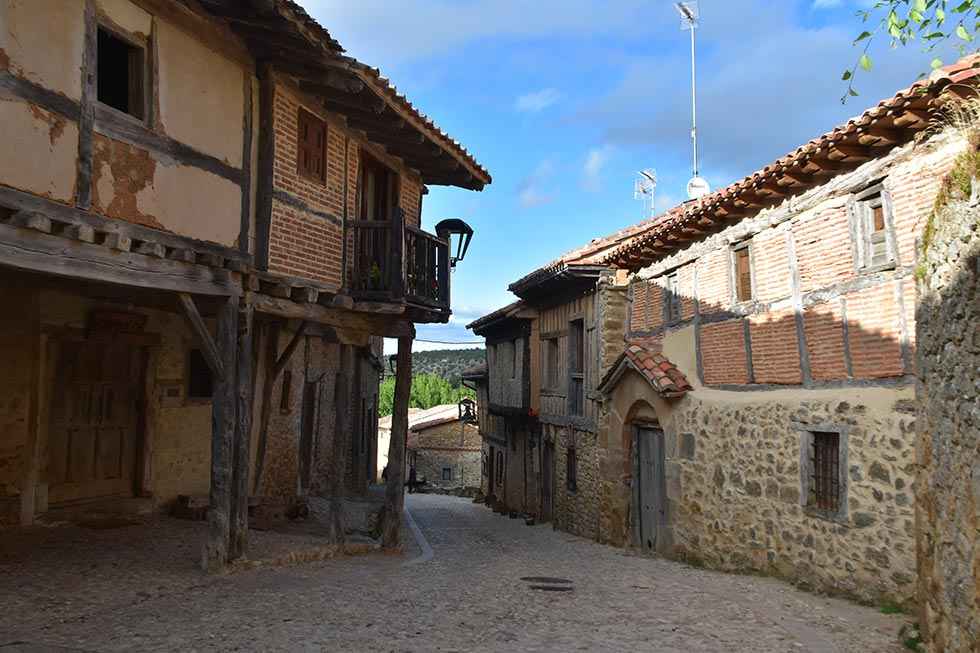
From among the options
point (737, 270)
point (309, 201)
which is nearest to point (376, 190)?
point (309, 201)

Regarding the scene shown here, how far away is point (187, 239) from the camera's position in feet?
24.0

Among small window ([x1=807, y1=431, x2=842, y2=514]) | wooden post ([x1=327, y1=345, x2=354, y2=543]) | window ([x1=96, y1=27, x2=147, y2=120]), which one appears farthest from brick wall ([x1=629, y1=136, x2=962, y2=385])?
window ([x1=96, y1=27, x2=147, y2=120])

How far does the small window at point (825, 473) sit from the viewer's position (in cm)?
851

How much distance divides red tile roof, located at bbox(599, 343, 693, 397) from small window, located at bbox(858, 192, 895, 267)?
395 cm

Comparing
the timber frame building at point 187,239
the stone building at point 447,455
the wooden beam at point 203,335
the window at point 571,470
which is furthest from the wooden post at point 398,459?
the stone building at point 447,455

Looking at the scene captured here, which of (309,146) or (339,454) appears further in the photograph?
(339,454)

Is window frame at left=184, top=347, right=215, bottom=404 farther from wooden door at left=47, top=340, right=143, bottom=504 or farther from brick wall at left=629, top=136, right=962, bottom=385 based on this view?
brick wall at left=629, top=136, right=962, bottom=385

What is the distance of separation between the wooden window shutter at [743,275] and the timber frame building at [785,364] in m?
0.02

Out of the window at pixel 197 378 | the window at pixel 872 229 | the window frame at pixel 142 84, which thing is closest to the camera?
the window frame at pixel 142 84

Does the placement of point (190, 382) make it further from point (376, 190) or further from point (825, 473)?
point (825, 473)

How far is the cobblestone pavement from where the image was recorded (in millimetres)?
5742

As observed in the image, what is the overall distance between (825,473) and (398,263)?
568 cm

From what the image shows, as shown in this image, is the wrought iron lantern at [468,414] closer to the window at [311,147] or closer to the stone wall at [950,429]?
the window at [311,147]

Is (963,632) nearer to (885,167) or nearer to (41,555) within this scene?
(885,167)
